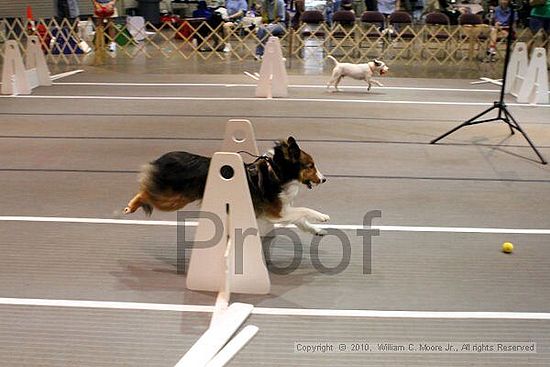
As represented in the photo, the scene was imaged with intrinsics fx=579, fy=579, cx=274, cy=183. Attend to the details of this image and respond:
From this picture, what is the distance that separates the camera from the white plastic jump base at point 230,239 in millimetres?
2629

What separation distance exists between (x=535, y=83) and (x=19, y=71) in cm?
669

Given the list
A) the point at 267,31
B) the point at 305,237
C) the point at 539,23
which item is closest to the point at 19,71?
the point at 267,31

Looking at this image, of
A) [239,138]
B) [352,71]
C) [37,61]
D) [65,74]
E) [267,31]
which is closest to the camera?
[239,138]

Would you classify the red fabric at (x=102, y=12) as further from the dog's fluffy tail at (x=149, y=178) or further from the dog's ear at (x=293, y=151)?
the dog's ear at (x=293, y=151)

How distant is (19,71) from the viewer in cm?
772

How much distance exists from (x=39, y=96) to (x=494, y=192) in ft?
19.5

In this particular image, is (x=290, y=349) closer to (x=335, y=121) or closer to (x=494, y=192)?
(x=494, y=192)

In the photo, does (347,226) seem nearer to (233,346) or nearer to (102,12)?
(233,346)

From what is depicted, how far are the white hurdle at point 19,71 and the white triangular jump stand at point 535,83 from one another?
21.2 feet

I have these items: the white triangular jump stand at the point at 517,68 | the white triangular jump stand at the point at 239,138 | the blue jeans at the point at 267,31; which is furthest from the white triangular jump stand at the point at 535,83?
the blue jeans at the point at 267,31

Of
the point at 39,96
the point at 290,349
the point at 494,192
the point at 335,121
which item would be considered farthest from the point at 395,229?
the point at 39,96

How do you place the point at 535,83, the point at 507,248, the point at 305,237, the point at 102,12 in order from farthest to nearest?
the point at 102,12
the point at 535,83
the point at 305,237
the point at 507,248

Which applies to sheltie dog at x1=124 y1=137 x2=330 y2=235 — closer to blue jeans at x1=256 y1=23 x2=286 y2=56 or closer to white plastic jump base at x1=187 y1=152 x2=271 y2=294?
white plastic jump base at x1=187 y1=152 x2=271 y2=294

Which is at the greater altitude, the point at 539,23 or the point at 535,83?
the point at 539,23
